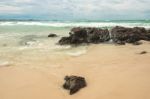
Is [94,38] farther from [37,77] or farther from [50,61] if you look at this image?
[37,77]

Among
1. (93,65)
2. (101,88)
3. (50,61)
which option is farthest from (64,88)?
(50,61)

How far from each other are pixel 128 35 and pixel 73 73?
7.01 m

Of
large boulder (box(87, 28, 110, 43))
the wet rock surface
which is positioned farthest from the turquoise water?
large boulder (box(87, 28, 110, 43))

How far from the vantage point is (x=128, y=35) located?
11.9m

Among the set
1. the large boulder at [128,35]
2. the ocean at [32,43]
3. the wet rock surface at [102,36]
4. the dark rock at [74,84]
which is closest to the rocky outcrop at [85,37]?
the wet rock surface at [102,36]

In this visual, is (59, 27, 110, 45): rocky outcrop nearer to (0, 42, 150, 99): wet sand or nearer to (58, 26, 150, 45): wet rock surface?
(58, 26, 150, 45): wet rock surface

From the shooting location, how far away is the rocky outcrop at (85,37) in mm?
11266

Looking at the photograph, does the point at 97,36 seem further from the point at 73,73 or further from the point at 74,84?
the point at 74,84

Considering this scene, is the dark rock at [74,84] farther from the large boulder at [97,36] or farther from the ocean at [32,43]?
the large boulder at [97,36]

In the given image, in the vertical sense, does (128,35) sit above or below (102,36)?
above

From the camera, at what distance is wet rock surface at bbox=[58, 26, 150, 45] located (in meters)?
11.3

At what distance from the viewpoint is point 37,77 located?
5.25 m

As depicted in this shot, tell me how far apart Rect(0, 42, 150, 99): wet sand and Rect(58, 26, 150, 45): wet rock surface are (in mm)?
4265

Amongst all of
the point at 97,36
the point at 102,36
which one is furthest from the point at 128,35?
the point at 97,36
